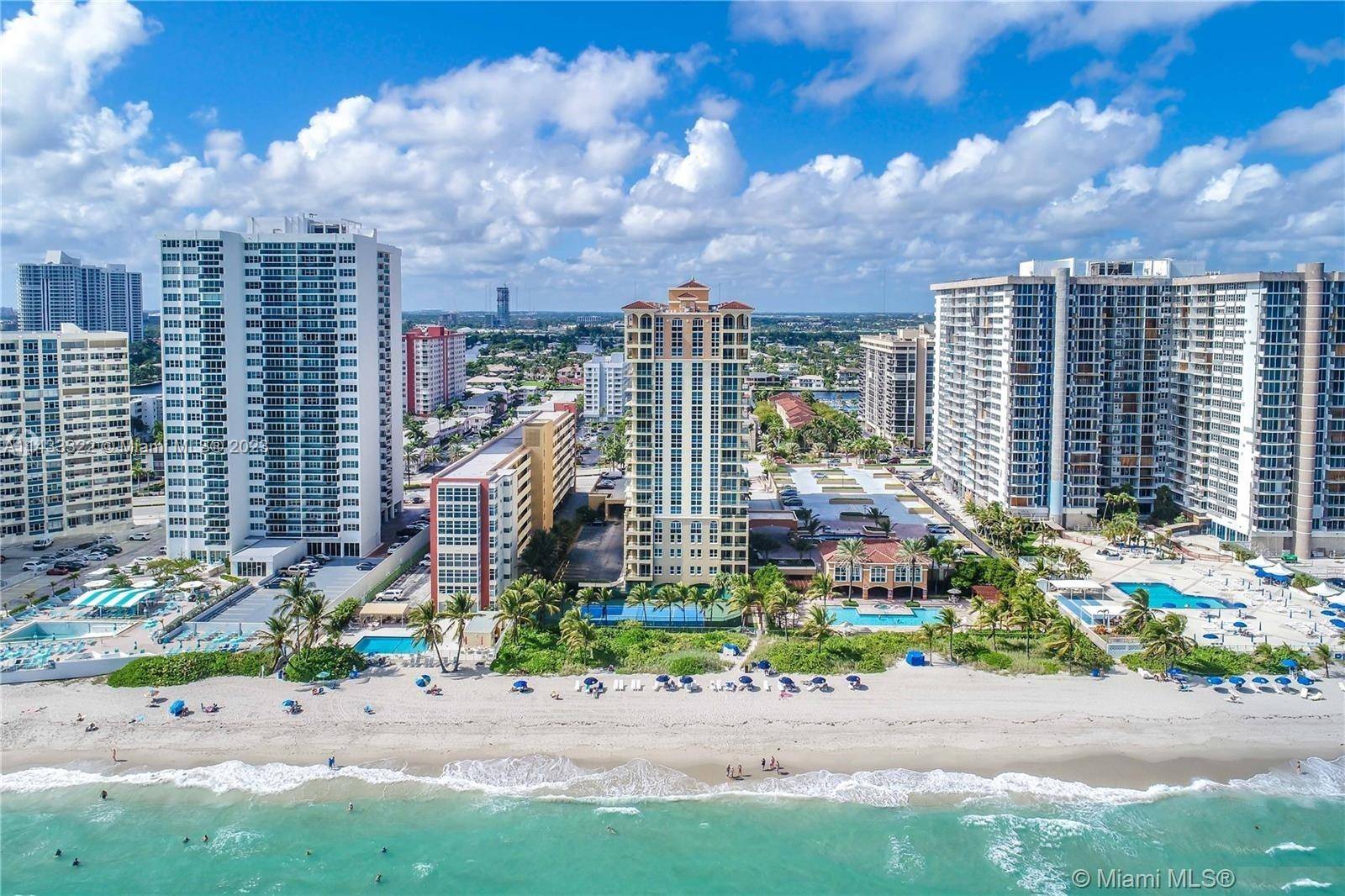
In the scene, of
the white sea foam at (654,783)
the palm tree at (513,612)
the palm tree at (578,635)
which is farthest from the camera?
the palm tree at (513,612)

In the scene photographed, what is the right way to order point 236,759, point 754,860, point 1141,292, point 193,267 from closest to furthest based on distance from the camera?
point 754,860 → point 236,759 → point 193,267 → point 1141,292

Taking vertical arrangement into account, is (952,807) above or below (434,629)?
below

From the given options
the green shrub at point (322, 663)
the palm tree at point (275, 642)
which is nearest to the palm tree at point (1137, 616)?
the green shrub at point (322, 663)

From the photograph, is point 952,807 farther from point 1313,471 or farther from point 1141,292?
point 1141,292

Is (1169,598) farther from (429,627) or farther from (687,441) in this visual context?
(429,627)

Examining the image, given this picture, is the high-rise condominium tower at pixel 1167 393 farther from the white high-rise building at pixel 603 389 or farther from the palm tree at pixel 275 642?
the white high-rise building at pixel 603 389

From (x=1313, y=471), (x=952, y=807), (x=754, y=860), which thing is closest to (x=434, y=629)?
(x=754, y=860)
